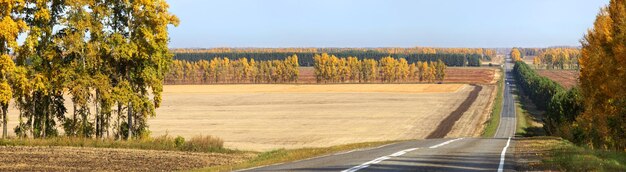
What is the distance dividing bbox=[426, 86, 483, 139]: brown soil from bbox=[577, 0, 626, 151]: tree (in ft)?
101

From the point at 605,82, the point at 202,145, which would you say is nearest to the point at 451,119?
the point at 605,82

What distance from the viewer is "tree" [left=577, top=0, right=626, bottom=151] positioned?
37.8 metres

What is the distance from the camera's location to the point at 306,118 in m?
→ 103

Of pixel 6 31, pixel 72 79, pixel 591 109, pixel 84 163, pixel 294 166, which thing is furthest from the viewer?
pixel 591 109

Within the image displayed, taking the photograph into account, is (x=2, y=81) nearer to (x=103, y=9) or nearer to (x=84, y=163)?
(x=103, y=9)

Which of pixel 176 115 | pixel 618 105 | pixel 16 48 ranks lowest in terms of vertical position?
pixel 176 115

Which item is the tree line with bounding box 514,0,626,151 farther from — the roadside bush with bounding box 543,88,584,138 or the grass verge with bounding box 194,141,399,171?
the grass verge with bounding box 194,141,399,171

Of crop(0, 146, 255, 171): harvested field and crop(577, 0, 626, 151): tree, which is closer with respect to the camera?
crop(0, 146, 255, 171): harvested field

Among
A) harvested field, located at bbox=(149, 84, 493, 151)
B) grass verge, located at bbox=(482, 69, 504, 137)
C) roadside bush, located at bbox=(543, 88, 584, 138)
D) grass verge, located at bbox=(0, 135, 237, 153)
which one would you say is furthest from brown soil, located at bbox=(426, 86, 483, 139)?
grass verge, located at bbox=(0, 135, 237, 153)

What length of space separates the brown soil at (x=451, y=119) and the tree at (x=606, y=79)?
3080 cm

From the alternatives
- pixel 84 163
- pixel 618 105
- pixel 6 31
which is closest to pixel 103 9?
pixel 6 31

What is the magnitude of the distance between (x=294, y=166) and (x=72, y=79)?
2317 cm

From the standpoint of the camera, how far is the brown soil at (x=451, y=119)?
8119 centimetres

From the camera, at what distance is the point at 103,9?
41906 mm
